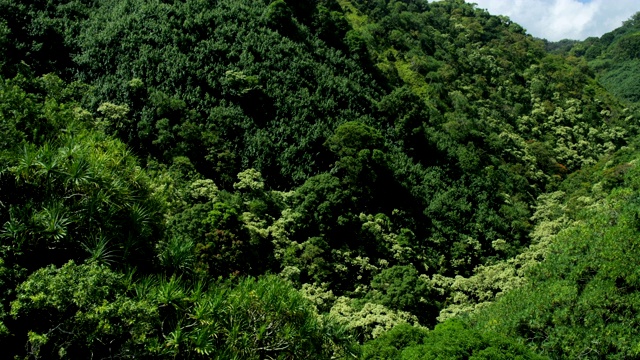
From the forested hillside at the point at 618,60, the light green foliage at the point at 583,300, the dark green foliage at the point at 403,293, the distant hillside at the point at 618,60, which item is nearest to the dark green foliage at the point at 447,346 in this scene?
the light green foliage at the point at 583,300

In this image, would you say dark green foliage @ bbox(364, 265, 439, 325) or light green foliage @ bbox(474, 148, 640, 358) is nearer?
light green foliage @ bbox(474, 148, 640, 358)

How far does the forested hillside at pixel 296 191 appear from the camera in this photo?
9156 millimetres

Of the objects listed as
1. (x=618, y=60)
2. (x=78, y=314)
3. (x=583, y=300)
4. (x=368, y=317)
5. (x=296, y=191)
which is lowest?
(x=368, y=317)

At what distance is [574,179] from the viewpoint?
51531 millimetres

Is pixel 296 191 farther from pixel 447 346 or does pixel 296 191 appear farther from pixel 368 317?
pixel 447 346

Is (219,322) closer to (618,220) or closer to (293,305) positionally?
(293,305)

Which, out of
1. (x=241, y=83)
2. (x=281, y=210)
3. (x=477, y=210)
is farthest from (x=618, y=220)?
(x=241, y=83)

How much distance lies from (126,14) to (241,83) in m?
15.3

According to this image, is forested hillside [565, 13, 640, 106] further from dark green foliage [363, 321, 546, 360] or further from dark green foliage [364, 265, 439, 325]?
dark green foliage [363, 321, 546, 360]

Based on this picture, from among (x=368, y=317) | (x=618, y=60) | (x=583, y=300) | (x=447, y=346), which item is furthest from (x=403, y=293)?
(x=618, y=60)

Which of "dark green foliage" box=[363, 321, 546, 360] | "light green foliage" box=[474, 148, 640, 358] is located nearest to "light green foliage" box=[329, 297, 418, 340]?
"light green foliage" box=[474, 148, 640, 358]

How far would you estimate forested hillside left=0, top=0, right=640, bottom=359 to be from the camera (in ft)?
30.0

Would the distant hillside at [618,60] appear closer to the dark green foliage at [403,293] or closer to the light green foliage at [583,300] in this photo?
the light green foliage at [583,300]

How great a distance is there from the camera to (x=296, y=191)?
119 ft
